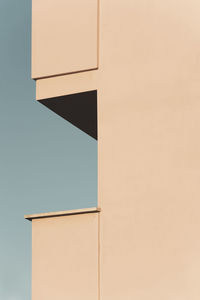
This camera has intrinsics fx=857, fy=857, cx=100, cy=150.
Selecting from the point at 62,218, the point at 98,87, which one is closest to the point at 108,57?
the point at 98,87

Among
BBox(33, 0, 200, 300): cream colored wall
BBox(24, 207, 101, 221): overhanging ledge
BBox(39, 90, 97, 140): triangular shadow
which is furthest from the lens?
BBox(39, 90, 97, 140): triangular shadow

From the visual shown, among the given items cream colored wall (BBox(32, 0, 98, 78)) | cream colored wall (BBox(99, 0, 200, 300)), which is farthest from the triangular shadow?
cream colored wall (BBox(99, 0, 200, 300))

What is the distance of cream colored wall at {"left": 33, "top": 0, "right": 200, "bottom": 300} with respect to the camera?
12.9m

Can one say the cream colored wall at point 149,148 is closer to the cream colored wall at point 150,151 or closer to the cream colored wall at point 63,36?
the cream colored wall at point 150,151

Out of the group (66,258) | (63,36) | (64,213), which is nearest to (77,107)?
(63,36)

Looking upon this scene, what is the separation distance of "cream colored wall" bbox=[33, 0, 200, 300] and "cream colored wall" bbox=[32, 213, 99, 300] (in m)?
0.20

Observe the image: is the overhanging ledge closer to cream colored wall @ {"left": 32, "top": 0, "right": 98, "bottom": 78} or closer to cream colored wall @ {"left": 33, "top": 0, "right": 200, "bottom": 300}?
cream colored wall @ {"left": 33, "top": 0, "right": 200, "bottom": 300}

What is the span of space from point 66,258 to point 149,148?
2.19 m

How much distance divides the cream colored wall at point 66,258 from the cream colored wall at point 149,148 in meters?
0.20

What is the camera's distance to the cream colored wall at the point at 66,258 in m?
13.4

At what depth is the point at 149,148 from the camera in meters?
13.5

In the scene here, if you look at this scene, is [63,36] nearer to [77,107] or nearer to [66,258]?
[77,107]

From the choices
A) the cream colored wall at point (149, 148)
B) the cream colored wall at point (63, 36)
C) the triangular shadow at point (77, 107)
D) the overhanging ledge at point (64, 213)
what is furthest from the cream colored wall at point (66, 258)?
the cream colored wall at point (63, 36)

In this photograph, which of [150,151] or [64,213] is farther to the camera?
[64,213]
